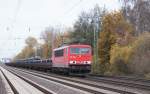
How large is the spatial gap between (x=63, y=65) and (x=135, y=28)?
88.3 ft

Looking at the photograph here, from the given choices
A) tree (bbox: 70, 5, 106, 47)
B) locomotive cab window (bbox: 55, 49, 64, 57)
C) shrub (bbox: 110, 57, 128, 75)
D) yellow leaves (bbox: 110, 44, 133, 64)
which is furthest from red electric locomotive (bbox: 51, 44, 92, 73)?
tree (bbox: 70, 5, 106, 47)

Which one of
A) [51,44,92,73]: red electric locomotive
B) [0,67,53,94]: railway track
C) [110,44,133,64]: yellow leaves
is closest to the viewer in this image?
[0,67,53,94]: railway track

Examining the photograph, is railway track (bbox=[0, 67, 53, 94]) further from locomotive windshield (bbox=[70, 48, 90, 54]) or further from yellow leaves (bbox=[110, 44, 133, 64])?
yellow leaves (bbox=[110, 44, 133, 64])

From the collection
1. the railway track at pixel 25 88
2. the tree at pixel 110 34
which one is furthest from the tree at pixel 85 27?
the railway track at pixel 25 88

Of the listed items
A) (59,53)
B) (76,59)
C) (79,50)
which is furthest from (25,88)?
(59,53)

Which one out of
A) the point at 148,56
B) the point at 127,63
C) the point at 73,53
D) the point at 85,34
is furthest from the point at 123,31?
the point at 85,34

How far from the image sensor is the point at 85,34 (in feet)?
310

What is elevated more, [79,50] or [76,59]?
[79,50]

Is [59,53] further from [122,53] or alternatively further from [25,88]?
[25,88]

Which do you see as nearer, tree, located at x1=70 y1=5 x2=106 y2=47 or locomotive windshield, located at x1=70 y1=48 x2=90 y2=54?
locomotive windshield, located at x1=70 y1=48 x2=90 y2=54

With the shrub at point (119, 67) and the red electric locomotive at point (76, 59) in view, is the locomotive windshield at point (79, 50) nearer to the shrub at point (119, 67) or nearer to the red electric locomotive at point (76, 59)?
the red electric locomotive at point (76, 59)

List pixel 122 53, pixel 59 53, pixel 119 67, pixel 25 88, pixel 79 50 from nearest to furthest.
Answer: pixel 25 88 → pixel 79 50 → pixel 59 53 → pixel 122 53 → pixel 119 67

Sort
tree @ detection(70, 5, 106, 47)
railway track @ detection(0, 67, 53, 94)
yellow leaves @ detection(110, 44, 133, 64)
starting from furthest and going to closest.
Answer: tree @ detection(70, 5, 106, 47), yellow leaves @ detection(110, 44, 133, 64), railway track @ detection(0, 67, 53, 94)

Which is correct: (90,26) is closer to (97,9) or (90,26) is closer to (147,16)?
(97,9)
